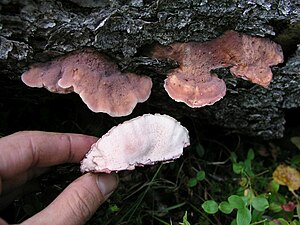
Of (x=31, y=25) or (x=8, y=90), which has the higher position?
(x=31, y=25)

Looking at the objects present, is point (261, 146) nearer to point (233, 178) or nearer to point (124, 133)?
point (233, 178)

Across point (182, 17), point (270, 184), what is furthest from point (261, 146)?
point (182, 17)

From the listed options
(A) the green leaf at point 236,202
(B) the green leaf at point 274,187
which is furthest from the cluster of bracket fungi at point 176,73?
(B) the green leaf at point 274,187

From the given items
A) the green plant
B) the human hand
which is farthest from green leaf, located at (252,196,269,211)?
the human hand

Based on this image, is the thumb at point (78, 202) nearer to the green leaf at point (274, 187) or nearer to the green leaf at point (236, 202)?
the green leaf at point (236, 202)

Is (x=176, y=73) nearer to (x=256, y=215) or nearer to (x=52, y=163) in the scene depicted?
(x=52, y=163)

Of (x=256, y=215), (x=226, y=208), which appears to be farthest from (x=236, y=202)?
(x=256, y=215)

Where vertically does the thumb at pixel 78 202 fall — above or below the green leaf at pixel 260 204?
above
